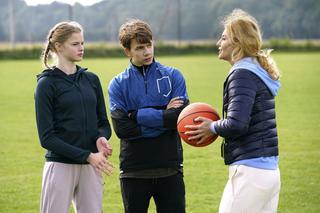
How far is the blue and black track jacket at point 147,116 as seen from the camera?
594 centimetres

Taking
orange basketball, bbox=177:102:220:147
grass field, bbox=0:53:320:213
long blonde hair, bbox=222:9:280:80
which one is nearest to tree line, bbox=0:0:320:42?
grass field, bbox=0:53:320:213

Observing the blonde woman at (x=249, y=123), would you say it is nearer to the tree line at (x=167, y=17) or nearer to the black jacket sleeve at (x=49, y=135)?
the black jacket sleeve at (x=49, y=135)

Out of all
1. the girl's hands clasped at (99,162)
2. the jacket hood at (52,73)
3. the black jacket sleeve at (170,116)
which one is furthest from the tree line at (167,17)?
the girl's hands clasped at (99,162)

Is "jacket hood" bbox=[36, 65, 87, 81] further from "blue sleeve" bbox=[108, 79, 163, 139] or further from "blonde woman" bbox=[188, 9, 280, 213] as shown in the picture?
"blonde woman" bbox=[188, 9, 280, 213]

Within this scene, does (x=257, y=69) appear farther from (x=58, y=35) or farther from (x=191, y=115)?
(x=58, y=35)

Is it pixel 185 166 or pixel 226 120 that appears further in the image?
pixel 185 166

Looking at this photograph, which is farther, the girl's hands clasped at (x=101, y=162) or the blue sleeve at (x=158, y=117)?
the blue sleeve at (x=158, y=117)

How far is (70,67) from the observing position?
19.2 ft

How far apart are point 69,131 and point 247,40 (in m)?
1.65

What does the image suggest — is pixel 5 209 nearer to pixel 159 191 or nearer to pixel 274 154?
pixel 159 191

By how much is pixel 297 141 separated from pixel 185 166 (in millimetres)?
3359

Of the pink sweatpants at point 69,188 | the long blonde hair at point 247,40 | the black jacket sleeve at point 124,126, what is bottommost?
the pink sweatpants at point 69,188

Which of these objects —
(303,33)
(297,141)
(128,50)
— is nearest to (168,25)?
(303,33)

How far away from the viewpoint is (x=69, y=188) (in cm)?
572
